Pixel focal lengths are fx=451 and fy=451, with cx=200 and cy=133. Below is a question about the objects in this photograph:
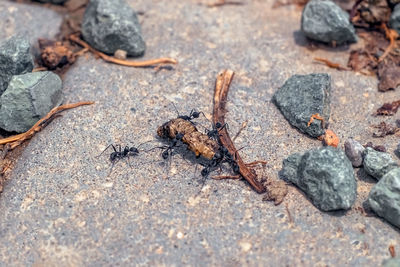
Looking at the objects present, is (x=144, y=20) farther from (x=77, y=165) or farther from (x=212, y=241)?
(x=212, y=241)

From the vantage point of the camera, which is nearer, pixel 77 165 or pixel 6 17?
pixel 77 165

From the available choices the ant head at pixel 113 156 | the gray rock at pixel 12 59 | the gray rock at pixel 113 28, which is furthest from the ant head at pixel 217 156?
the gray rock at pixel 12 59

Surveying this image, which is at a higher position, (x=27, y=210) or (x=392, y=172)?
(x=392, y=172)

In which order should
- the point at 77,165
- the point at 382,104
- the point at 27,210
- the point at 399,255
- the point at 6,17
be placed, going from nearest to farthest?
the point at 399,255, the point at 27,210, the point at 77,165, the point at 382,104, the point at 6,17

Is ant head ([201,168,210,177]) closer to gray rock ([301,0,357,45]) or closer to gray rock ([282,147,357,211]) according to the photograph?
gray rock ([282,147,357,211])

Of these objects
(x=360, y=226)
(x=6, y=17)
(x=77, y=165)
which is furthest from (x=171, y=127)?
(x=6, y=17)

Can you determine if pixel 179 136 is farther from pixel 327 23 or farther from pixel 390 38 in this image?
pixel 390 38
